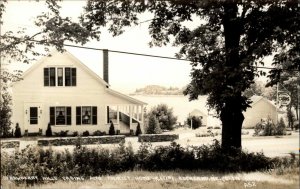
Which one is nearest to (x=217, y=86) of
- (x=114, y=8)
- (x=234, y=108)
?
(x=234, y=108)

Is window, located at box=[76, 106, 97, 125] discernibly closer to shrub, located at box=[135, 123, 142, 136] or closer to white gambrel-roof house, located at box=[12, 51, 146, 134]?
white gambrel-roof house, located at box=[12, 51, 146, 134]

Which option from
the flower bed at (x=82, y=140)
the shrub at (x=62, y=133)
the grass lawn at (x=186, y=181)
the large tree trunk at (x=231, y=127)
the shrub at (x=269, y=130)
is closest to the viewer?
the grass lawn at (x=186, y=181)

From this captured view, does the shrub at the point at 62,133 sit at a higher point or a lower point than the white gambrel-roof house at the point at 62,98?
lower

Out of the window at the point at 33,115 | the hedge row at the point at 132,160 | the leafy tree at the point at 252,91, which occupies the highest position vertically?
the leafy tree at the point at 252,91

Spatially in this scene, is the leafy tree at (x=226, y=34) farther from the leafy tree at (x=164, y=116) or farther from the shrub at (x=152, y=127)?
the leafy tree at (x=164, y=116)

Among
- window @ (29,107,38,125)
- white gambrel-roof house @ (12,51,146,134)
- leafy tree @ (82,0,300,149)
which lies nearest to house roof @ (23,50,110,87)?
white gambrel-roof house @ (12,51,146,134)

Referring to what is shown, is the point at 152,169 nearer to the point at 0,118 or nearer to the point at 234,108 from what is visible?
the point at 234,108

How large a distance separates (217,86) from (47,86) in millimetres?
19926

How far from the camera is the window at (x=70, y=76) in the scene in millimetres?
30609

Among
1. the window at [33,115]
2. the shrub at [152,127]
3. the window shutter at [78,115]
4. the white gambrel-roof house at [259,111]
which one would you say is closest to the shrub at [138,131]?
the shrub at [152,127]

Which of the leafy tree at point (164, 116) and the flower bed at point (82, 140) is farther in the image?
the leafy tree at point (164, 116)

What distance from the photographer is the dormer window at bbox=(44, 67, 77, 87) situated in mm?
30297

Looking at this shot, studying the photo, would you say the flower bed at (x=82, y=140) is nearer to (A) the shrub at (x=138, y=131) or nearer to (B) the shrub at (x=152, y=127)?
(A) the shrub at (x=138, y=131)

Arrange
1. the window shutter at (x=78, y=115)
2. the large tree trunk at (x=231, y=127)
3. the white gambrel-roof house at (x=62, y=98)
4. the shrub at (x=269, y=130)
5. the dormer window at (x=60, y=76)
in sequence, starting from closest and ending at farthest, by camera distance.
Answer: the large tree trunk at (x=231, y=127) < the white gambrel-roof house at (x=62, y=98) < the dormer window at (x=60, y=76) < the window shutter at (x=78, y=115) < the shrub at (x=269, y=130)
